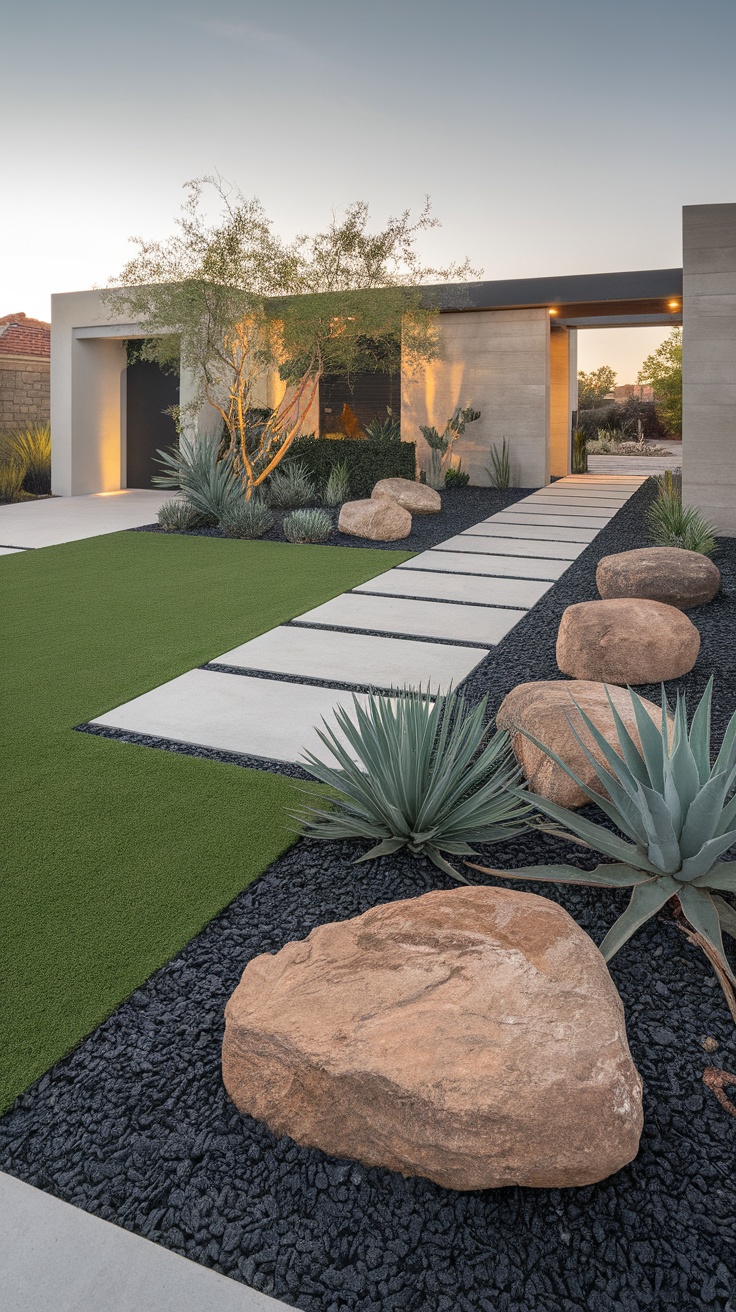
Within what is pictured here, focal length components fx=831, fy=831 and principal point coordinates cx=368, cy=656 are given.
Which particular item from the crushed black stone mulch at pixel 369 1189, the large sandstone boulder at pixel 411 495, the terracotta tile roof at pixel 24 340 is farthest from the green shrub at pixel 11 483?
the crushed black stone mulch at pixel 369 1189

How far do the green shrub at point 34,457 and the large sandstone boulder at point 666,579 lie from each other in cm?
1227

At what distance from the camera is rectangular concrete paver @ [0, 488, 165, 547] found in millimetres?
10500

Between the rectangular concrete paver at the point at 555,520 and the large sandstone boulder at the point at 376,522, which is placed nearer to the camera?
the large sandstone boulder at the point at 376,522

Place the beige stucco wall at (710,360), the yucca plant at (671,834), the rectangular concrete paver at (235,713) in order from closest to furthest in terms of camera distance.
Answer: the yucca plant at (671,834) < the rectangular concrete paver at (235,713) < the beige stucco wall at (710,360)

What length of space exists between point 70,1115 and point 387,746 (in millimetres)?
1436

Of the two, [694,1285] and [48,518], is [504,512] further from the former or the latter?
[694,1285]

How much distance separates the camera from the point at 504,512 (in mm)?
12523

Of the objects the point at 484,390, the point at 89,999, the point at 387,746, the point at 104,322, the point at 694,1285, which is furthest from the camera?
the point at 484,390

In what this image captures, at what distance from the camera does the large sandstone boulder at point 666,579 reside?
20.0ft

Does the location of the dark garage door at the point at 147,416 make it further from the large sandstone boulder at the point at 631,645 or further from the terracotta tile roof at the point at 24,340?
the large sandstone boulder at the point at 631,645

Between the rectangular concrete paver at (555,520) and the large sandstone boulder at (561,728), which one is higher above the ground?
the rectangular concrete paver at (555,520)

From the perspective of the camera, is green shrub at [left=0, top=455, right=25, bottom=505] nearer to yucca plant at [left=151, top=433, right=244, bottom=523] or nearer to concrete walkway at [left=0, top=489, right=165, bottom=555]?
concrete walkway at [left=0, top=489, right=165, bottom=555]

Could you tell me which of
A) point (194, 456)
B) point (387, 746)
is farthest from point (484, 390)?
point (387, 746)

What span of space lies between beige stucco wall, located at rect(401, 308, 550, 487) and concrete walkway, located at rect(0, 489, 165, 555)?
524cm
